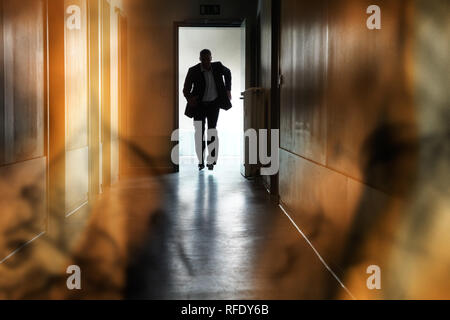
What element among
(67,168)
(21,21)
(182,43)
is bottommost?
(67,168)

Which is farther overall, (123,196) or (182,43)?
(182,43)

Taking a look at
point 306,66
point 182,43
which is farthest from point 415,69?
point 182,43

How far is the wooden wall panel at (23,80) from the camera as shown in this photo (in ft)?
9.79

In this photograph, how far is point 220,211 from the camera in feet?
15.1

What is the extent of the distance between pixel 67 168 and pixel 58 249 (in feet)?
4.08

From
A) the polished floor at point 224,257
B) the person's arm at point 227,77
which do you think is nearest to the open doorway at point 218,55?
the person's arm at point 227,77

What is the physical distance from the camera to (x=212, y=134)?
26.3ft

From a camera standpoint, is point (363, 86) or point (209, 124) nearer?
point (363, 86)

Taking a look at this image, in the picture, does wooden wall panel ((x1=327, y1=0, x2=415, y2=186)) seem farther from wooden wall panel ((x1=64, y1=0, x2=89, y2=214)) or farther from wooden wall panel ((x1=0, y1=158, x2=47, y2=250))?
wooden wall panel ((x1=64, y1=0, x2=89, y2=214))

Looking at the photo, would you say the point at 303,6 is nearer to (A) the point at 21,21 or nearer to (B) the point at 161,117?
(A) the point at 21,21

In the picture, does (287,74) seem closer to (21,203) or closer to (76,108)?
(76,108)

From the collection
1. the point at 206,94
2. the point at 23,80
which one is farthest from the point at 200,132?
the point at 23,80

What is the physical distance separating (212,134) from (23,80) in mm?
4873
